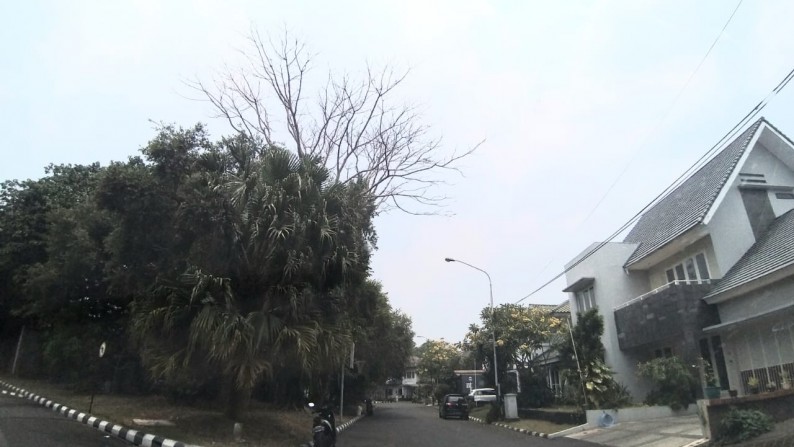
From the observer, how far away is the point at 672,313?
1912 cm

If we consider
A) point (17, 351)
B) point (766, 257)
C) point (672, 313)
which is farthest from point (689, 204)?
point (17, 351)

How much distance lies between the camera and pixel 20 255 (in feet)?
89.4

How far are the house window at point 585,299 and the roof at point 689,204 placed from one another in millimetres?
2446

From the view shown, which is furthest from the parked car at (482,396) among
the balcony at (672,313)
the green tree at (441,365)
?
the balcony at (672,313)

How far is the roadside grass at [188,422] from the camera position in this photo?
1237 cm

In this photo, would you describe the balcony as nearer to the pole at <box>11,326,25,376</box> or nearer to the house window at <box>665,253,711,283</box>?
the house window at <box>665,253,711,283</box>

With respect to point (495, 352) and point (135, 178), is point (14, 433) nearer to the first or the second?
point (135, 178)

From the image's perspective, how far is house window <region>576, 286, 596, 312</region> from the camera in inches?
1009

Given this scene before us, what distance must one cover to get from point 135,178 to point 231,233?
407 centimetres

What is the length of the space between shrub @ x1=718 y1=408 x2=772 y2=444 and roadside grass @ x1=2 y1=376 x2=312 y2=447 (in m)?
9.64

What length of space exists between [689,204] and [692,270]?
2.62 metres

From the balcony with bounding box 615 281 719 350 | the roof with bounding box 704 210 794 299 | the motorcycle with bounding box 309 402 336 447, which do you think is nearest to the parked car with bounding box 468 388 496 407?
the balcony with bounding box 615 281 719 350

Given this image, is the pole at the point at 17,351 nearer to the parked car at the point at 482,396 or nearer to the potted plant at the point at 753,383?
the parked car at the point at 482,396

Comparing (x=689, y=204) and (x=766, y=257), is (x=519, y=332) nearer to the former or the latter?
(x=689, y=204)
